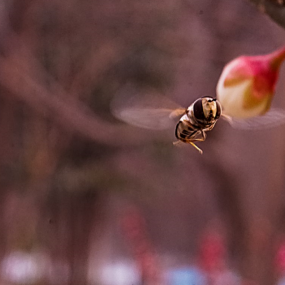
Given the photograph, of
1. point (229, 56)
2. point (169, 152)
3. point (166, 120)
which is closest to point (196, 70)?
point (229, 56)

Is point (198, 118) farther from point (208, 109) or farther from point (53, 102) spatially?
point (53, 102)

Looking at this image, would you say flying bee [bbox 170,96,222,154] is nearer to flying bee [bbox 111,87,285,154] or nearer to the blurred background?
flying bee [bbox 111,87,285,154]

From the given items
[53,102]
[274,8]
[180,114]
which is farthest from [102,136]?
[274,8]

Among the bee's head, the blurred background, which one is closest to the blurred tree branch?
the bee's head

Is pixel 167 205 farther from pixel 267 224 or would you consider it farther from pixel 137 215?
pixel 267 224

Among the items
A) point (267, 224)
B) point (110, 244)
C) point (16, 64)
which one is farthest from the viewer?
point (110, 244)

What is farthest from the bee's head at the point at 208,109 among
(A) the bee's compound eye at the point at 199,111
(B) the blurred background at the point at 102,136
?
(B) the blurred background at the point at 102,136

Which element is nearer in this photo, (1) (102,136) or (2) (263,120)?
(2) (263,120)
